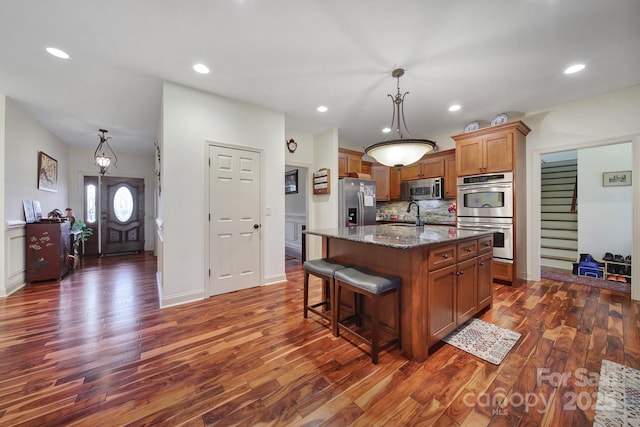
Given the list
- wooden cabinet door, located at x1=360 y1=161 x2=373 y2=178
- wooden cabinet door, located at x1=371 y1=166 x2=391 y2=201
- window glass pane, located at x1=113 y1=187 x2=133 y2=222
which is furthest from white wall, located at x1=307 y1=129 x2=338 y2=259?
window glass pane, located at x1=113 y1=187 x2=133 y2=222

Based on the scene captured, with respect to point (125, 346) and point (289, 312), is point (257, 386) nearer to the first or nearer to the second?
point (289, 312)

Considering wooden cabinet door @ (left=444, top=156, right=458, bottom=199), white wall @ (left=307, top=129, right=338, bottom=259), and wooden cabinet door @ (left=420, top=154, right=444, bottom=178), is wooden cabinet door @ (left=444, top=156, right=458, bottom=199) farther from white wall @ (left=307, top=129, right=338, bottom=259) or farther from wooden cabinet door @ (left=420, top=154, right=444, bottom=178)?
white wall @ (left=307, top=129, right=338, bottom=259)

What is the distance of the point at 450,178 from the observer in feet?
15.9

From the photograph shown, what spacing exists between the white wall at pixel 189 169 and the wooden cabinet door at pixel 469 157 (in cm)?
344

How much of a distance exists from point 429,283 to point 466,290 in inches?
28.8

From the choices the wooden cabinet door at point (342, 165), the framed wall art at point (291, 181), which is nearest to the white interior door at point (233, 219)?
the wooden cabinet door at point (342, 165)

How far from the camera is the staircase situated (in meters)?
5.14

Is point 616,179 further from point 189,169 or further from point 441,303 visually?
point 189,169

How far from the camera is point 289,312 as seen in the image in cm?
276

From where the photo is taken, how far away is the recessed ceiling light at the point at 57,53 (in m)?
2.40

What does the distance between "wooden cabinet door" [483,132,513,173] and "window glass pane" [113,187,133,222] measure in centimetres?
810

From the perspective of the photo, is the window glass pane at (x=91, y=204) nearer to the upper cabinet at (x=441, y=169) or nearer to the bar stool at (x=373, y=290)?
the bar stool at (x=373, y=290)

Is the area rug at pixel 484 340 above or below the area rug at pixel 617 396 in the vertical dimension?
above

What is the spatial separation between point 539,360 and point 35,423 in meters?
3.29
